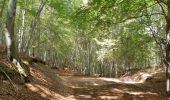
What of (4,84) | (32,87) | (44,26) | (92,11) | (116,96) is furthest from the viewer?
(44,26)

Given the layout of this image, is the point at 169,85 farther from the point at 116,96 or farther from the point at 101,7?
the point at 101,7

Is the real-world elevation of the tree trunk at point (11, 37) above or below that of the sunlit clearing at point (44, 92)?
above

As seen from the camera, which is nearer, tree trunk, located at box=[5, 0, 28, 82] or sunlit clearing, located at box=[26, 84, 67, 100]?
sunlit clearing, located at box=[26, 84, 67, 100]

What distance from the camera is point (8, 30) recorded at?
13875mm

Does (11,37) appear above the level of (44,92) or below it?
above

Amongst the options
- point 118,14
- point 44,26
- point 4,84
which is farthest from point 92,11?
point 44,26

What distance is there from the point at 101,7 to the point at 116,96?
5203mm

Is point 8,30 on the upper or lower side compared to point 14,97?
upper

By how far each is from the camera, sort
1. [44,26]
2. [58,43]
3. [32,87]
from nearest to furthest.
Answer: [32,87], [44,26], [58,43]

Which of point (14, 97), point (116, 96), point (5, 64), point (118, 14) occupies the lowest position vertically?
point (116, 96)

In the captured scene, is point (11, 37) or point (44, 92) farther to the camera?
point (11, 37)

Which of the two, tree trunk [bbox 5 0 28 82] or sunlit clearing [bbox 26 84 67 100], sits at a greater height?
tree trunk [bbox 5 0 28 82]

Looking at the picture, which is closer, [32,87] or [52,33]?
[32,87]

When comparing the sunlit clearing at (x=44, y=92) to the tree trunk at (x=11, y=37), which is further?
the tree trunk at (x=11, y=37)
